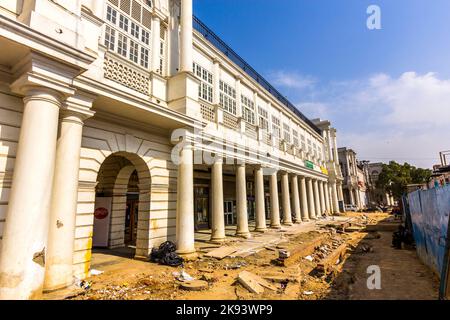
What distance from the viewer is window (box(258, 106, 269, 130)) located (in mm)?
18592

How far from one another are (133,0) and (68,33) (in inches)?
179

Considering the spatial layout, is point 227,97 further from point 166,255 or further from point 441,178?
point 441,178

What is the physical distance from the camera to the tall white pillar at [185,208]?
30.8ft

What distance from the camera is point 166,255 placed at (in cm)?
855

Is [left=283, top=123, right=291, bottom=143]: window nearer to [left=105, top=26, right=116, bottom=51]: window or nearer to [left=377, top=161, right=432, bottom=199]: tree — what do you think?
[left=105, top=26, right=116, bottom=51]: window

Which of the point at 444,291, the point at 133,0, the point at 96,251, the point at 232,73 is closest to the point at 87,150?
the point at 96,251

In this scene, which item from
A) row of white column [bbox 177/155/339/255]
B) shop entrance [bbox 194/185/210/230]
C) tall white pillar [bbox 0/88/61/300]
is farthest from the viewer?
shop entrance [bbox 194/185/210/230]

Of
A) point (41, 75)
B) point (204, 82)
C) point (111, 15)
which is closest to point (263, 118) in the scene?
point (204, 82)

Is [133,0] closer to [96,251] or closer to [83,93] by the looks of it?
[83,93]

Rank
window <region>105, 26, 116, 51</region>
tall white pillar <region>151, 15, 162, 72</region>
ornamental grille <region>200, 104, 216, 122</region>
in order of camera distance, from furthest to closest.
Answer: ornamental grille <region>200, 104, 216, 122</region> → tall white pillar <region>151, 15, 162, 72</region> → window <region>105, 26, 116, 51</region>

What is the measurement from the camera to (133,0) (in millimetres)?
9328

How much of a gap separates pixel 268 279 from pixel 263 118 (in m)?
13.9

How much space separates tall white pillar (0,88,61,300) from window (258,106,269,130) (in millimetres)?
14444

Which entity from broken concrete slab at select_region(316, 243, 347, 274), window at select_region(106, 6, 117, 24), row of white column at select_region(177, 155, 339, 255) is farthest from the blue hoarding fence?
window at select_region(106, 6, 117, 24)
